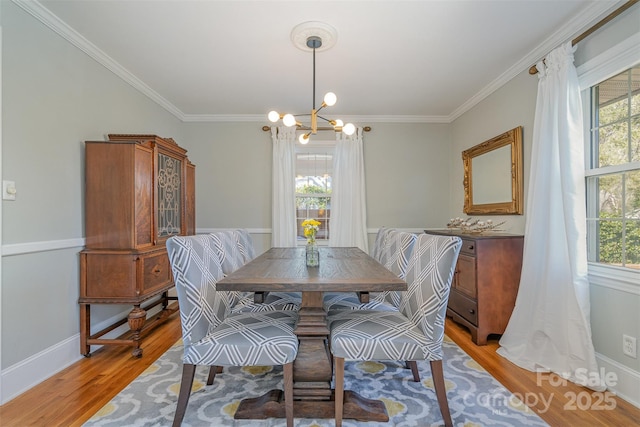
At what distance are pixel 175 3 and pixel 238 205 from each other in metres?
2.56

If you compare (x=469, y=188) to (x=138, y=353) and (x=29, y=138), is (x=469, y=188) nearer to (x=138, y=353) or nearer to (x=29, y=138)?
(x=138, y=353)

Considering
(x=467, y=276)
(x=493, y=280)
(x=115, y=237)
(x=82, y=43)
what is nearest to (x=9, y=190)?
(x=115, y=237)

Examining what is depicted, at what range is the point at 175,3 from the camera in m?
1.96

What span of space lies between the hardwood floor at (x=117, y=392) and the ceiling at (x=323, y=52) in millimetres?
2382

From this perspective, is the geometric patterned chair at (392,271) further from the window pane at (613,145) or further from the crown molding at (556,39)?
the crown molding at (556,39)

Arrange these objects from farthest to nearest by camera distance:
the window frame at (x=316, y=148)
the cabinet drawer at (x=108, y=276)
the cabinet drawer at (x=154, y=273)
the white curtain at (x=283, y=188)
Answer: the window frame at (x=316, y=148) → the white curtain at (x=283, y=188) → the cabinet drawer at (x=154, y=273) → the cabinet drawer at (x=108, y=276)

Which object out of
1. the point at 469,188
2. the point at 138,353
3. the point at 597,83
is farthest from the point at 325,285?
the point at 469,188

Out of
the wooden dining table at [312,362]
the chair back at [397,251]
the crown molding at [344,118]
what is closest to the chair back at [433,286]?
the wooden dining table at [312,362]

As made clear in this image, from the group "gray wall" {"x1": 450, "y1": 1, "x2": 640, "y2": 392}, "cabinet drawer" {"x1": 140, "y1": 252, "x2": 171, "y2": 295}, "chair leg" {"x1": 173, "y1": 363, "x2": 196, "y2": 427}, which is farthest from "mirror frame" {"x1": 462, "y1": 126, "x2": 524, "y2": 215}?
"cabinet drawer" {"x1": 140, "y1": 252, "x2": 171, "y2": 295}

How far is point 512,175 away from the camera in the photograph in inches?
113

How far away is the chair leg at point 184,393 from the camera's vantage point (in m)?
1.49

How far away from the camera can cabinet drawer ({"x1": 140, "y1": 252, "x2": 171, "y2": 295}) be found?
241cm

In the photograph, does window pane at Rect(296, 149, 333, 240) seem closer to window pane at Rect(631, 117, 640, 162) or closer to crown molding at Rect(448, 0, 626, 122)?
crown molding at Rect(448, 0, 626, 122)

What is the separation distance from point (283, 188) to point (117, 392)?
2736mm
